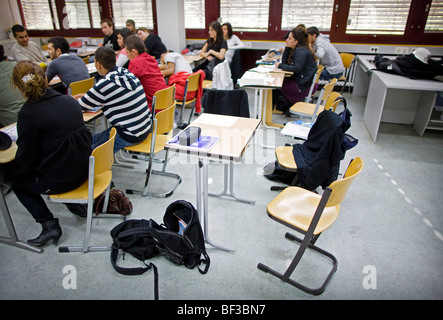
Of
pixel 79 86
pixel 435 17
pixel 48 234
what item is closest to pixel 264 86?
pixel 79 86

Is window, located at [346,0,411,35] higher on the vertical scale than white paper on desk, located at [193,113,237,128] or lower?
higher

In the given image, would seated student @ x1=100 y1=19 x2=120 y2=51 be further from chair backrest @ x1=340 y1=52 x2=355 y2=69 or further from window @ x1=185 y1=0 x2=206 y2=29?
chair backrest @ x1=340 y1=52 x2=355 y2=69

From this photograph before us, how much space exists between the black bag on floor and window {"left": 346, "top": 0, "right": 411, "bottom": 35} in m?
5.45

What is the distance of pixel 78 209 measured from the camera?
247 centimetres

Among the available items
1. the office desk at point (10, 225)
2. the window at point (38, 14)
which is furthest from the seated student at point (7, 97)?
A: the window at point (38, 14)

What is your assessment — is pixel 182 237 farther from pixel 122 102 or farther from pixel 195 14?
pixel 195 14

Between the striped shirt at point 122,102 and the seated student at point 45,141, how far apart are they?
1.46ft

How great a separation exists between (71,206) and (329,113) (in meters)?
2.17

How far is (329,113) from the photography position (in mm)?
2398

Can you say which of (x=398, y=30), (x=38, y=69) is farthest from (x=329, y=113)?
(x=398, y=30)

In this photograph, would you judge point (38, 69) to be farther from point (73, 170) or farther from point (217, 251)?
point (217, 251)

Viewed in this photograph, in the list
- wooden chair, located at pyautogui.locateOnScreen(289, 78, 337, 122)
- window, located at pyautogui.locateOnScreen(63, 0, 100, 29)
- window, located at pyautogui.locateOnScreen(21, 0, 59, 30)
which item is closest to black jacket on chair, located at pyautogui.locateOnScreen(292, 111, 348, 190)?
wooden chair, located at pyautogui.locateOnScreen(289, 78, 337, 122)

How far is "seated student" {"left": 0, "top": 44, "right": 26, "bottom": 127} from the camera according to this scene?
8.96 ft

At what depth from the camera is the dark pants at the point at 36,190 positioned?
1.99 m
